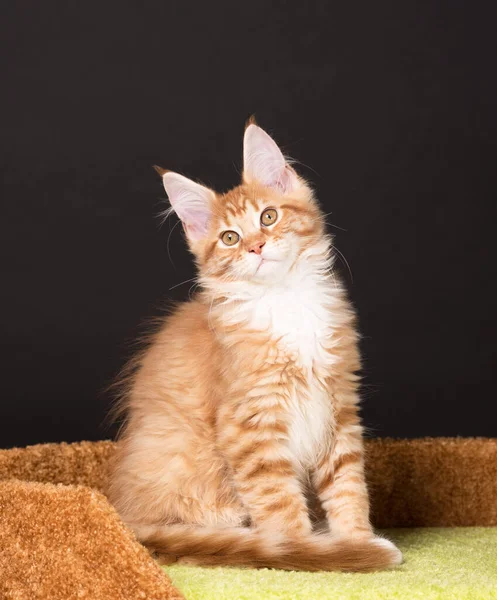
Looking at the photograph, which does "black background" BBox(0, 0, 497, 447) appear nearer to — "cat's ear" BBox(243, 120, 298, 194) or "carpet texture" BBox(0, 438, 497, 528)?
"carpet texture" BBox(0, 438, 497, 528)

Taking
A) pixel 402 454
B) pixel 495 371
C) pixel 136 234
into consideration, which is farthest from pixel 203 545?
pixel 495 371

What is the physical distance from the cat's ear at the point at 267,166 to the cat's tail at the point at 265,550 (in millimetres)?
929

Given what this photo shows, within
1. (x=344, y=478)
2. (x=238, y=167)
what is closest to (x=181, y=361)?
(x=344, y=478)

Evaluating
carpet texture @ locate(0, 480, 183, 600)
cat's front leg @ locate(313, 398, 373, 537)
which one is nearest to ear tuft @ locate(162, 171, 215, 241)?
cat's front leg @ locate(313, 398, 373, 537)

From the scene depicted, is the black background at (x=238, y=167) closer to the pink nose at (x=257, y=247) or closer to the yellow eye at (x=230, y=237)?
the yellow eye at (x=230, y=237)

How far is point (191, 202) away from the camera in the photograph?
2.43m

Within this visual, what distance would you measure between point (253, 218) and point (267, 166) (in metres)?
0.18

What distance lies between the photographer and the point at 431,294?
3.83 m

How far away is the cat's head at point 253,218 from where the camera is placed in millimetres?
2266

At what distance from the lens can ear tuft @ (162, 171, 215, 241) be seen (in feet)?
7.77

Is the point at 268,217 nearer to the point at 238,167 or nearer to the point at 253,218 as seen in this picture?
the point at 253,218

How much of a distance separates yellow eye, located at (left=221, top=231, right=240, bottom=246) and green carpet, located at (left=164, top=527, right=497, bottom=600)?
0.83 m

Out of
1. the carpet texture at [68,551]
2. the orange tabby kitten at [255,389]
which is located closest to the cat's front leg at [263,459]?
the orange tabby kitten at [255,389]

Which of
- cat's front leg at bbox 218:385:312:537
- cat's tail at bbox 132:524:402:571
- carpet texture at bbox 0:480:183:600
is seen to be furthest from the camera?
cat's front leg at bbox 218:385:312:537
